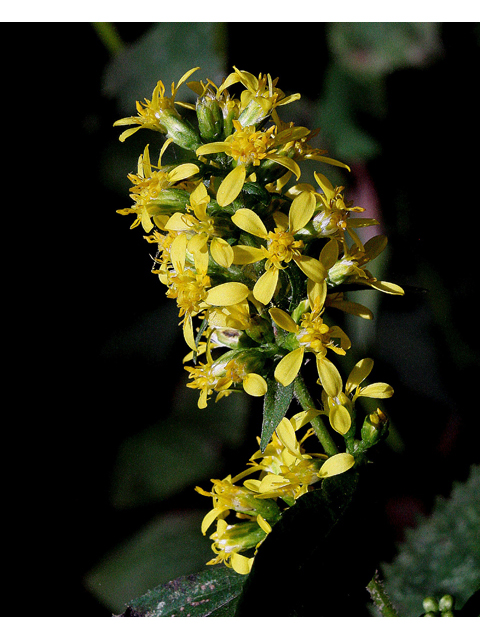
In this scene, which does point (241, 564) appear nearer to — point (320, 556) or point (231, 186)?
point (320, 556)

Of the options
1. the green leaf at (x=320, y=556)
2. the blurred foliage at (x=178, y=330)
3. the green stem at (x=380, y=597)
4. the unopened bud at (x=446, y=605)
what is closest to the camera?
the green leaf at (x=320, y=556)

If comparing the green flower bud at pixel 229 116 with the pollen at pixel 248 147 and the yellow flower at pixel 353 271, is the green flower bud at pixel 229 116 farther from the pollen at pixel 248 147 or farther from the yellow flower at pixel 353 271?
the yellow flower at pixel 353 271

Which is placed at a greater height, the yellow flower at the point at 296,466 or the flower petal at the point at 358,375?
the flower petal at the point at 358,375

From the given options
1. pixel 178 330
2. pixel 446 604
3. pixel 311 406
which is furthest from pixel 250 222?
pixel 178 330

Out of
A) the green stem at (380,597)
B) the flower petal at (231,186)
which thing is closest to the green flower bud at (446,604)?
the green stem at (380,597)

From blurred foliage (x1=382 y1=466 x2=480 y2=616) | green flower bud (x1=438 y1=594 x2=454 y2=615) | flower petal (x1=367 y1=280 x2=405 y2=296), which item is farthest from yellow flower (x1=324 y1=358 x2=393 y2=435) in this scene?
blurred foliage (x1=382 y1=466 x2=480 y2=616)

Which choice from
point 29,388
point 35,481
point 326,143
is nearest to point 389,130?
point 326,143

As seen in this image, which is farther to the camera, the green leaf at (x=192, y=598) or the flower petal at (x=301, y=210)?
the green leaf at (x=192, y=598)
